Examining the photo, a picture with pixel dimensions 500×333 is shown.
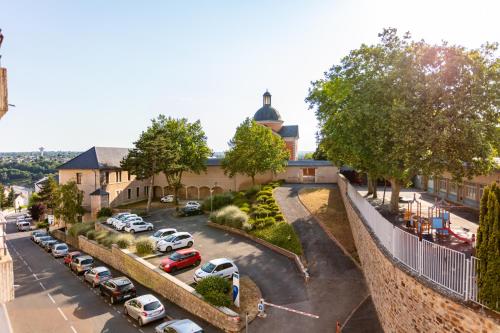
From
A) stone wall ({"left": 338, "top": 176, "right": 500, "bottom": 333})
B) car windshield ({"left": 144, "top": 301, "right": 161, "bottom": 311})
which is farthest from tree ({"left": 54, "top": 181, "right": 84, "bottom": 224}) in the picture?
stone wall ({"left": 338, "top": 176, "right": 500, "bottom": 333})

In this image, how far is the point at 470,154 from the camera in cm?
1812

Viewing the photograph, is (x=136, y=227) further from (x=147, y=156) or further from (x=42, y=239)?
(x=42, y=239)

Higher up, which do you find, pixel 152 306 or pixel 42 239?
pixel 152 306

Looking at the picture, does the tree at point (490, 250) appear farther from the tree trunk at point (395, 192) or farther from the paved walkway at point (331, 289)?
the tree trunk at point (395, 192)

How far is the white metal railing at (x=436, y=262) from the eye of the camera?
368 inches

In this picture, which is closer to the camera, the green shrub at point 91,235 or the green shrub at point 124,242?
the green shrub at point 124,242

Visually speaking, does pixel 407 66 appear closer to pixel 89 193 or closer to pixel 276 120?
pixel 89 193

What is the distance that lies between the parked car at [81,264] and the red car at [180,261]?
9.79 metres

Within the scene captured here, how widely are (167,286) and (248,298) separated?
235 inches

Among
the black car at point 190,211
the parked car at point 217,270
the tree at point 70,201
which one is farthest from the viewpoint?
the tree at point 70,201

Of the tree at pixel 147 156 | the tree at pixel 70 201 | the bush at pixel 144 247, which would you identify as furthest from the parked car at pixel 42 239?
the bush at pixel 144 247

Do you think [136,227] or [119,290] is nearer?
[119,290]

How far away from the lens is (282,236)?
2698 centimetres

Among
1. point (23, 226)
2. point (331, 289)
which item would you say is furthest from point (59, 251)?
point (23, 226)
